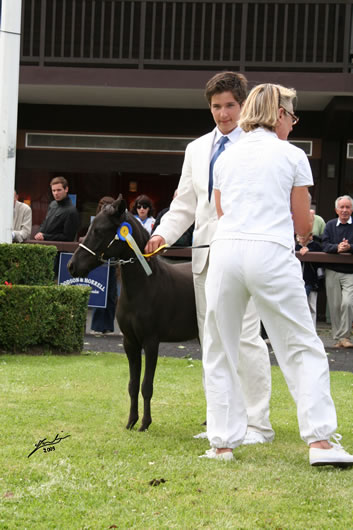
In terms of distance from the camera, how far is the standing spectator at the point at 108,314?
39.8ft

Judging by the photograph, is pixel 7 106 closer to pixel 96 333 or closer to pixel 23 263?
pixel 23 263

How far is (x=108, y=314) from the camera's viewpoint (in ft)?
39.9

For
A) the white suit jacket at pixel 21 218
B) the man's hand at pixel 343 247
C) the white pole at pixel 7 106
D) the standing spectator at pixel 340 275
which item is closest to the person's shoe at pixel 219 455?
the white pole at pixel 7 106

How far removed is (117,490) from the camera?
4.06 meters

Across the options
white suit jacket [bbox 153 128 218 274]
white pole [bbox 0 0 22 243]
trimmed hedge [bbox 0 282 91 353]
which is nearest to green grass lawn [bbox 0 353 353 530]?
white suit jacket [bbox 153 128 218 274]

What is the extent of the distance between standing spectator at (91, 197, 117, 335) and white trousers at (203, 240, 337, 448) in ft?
24.6

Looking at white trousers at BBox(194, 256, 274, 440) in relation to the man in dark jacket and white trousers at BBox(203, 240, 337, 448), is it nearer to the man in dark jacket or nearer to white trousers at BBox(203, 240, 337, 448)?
white trousers at BBox(203, 240, 337, 448)

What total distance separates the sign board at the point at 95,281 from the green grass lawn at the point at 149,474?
495 cm

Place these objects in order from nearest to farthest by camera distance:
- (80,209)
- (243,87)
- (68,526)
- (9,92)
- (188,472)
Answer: (68,526)
(188,472)
(243,87)
(9,92)
(80,209)

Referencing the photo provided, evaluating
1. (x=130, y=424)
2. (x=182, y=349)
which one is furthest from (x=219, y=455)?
(x=182, y=349)

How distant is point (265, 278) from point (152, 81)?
10.9 metres

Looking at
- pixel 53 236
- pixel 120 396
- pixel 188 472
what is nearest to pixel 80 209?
pixel 53 236

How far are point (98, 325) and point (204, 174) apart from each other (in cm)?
703

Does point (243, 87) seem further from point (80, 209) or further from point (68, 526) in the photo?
point (80, 209)
